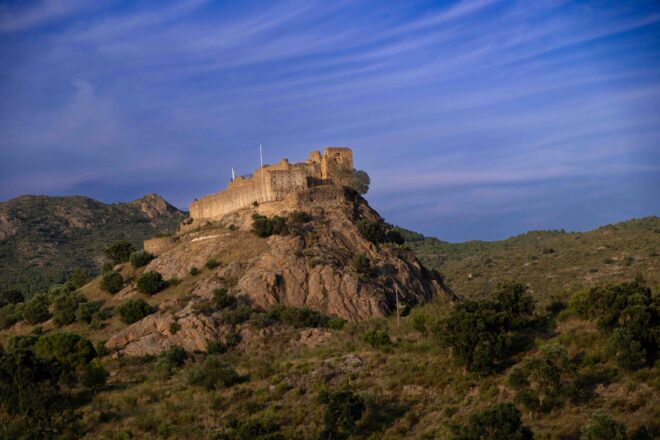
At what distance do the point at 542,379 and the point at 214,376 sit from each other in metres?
14.1

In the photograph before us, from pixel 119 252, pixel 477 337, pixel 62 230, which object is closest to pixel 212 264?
pixel 119 252

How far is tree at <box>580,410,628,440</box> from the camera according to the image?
22234 mm

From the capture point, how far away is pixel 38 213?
11469 cm

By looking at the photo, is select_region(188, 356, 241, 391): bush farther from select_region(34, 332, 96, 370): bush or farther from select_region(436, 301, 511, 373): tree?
select_region(436, 301, 511, 373): tree

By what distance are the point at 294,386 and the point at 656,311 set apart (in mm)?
14624

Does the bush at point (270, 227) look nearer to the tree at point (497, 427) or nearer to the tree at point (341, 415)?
the tree at point (341, 415)

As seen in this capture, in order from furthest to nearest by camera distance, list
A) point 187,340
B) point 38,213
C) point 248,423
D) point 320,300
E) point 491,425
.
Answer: point 38,213 < point 320,300 < point 187,340 < point 248,423 < point 491,425

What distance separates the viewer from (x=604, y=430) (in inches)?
878

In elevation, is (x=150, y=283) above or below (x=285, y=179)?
below

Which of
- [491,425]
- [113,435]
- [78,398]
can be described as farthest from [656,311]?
[78,398]

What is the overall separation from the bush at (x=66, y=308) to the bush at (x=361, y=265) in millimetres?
18500

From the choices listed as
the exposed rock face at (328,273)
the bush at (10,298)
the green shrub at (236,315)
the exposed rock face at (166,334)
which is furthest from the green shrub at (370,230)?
the bush at (10,298)

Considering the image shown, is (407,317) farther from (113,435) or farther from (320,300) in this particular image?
(113,435)

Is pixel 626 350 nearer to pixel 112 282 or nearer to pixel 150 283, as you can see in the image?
pixel 150 283
